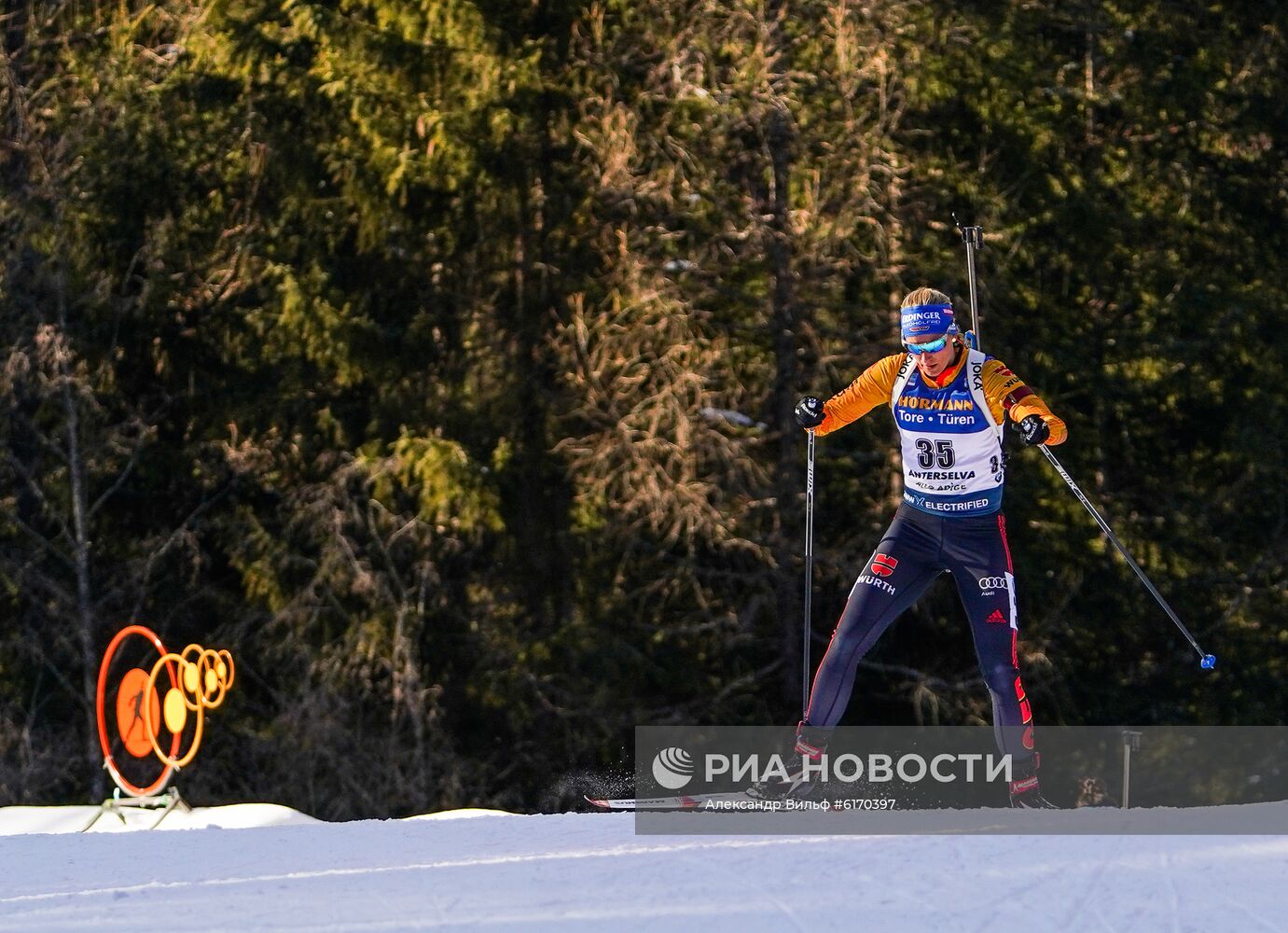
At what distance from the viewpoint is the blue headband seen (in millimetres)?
5707

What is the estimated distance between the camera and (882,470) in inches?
519

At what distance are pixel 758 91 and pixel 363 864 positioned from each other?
8934 mm

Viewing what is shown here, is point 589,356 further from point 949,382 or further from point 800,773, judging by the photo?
point 949,382

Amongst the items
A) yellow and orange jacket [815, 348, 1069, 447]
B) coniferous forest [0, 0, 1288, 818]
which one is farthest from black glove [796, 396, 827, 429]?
coniferous forest [0, 0, 1288, 818]

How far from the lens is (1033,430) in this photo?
5.55 m

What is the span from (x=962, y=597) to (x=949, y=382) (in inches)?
27.9

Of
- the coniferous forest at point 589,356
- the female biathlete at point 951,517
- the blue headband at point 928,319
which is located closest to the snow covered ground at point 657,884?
the female biathlete at point 951,517

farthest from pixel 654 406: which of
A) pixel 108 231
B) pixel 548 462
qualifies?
pixel 108 231

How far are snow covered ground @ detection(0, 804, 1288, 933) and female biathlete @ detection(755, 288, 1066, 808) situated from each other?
0.68 metres

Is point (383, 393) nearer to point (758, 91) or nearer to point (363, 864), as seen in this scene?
point (758, 91)

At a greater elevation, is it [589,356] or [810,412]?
[589,356]

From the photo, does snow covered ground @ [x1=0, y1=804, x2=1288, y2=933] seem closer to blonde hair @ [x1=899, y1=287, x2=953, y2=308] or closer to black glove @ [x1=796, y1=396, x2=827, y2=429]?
black glove @ [x1=796, y1=396, x2=827, y2=429]

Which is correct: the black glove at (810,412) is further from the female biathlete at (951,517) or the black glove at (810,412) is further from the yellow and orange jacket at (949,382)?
the female biathlete at (951,517)

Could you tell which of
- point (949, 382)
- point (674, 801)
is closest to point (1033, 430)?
point (949, 382)
